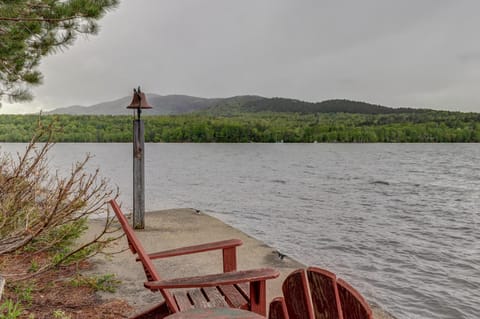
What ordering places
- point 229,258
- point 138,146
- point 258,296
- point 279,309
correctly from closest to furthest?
1. point 279,309
2. point 258,296
3. point 229,258
4. point 138,146

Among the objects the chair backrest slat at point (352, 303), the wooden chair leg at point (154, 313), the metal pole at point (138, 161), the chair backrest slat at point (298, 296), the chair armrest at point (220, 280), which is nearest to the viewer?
the chair backrest slat at point (352, 303)

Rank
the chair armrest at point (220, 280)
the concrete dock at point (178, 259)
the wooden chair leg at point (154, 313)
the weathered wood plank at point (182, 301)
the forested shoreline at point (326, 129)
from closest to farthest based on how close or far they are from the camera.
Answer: the chair armrest at point (220, 280) → the weathered wood plank at point (182, 301) → the wooden chair leg at point (154, 313) → the concrete dock at point (178, 259) → the forested shoreline at point (326, 129)

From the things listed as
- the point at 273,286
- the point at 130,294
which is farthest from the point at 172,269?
the point at 273,286

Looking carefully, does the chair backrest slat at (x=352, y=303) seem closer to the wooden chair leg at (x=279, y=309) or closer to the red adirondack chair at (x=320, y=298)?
the red adirondack chair at (x=320, y=298)

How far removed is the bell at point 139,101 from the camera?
7629 millimetres

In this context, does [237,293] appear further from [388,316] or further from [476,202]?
[476,202]

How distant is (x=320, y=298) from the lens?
158cm

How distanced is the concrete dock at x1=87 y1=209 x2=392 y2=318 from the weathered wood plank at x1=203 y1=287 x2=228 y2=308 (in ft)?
4.58

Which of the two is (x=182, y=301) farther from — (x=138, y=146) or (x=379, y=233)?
(x=379, y=233)

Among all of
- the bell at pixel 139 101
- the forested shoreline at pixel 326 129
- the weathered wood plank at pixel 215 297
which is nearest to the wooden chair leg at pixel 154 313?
the weathered wood plank at pixel 215 297

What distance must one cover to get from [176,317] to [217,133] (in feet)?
387

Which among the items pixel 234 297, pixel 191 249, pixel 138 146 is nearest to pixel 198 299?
pixel 234 297

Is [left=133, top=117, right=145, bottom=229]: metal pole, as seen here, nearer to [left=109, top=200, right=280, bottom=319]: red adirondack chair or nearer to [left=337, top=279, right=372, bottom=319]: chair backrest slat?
[left=109, top=200, right=280, bottom=319]: red adirondack chair

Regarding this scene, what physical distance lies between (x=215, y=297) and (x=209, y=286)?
0.54 metres
